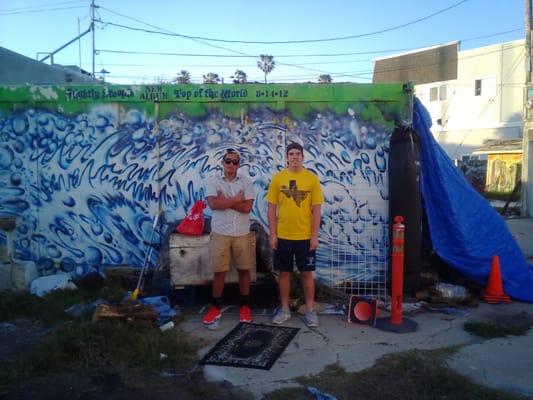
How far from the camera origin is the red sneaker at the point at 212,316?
5598 millimetres

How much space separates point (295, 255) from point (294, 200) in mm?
627

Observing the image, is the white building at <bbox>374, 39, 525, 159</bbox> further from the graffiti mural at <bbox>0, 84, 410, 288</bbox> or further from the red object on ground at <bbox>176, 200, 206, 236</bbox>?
the red object on ground at <bbox>176, 200, 206, 236</bbox>

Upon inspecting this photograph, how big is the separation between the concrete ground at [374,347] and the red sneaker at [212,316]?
4.0 inches

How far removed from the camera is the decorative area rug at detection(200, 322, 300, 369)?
14.9 feet

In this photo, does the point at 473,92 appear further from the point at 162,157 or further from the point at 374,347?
the point at 374,347

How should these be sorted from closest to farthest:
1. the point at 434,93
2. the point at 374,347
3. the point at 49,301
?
the point at 374,347 < the point at 49,301 < the point at 434,93

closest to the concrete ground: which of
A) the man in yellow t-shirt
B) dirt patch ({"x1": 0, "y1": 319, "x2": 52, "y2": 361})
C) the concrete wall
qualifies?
the man in yellow t-shirt

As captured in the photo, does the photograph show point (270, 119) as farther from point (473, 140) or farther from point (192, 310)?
point (473, 140)

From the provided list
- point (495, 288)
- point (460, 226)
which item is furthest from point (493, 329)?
point (460, 226)

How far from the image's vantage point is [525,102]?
1741 cm

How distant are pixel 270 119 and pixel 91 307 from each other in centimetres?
337

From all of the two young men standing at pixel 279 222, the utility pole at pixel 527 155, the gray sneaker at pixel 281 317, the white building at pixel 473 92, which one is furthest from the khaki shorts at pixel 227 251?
the white building at pixel 473 92

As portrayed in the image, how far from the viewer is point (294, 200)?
5.54m

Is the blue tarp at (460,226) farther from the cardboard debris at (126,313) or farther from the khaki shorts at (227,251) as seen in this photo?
the cardboard debris at (126,313)
